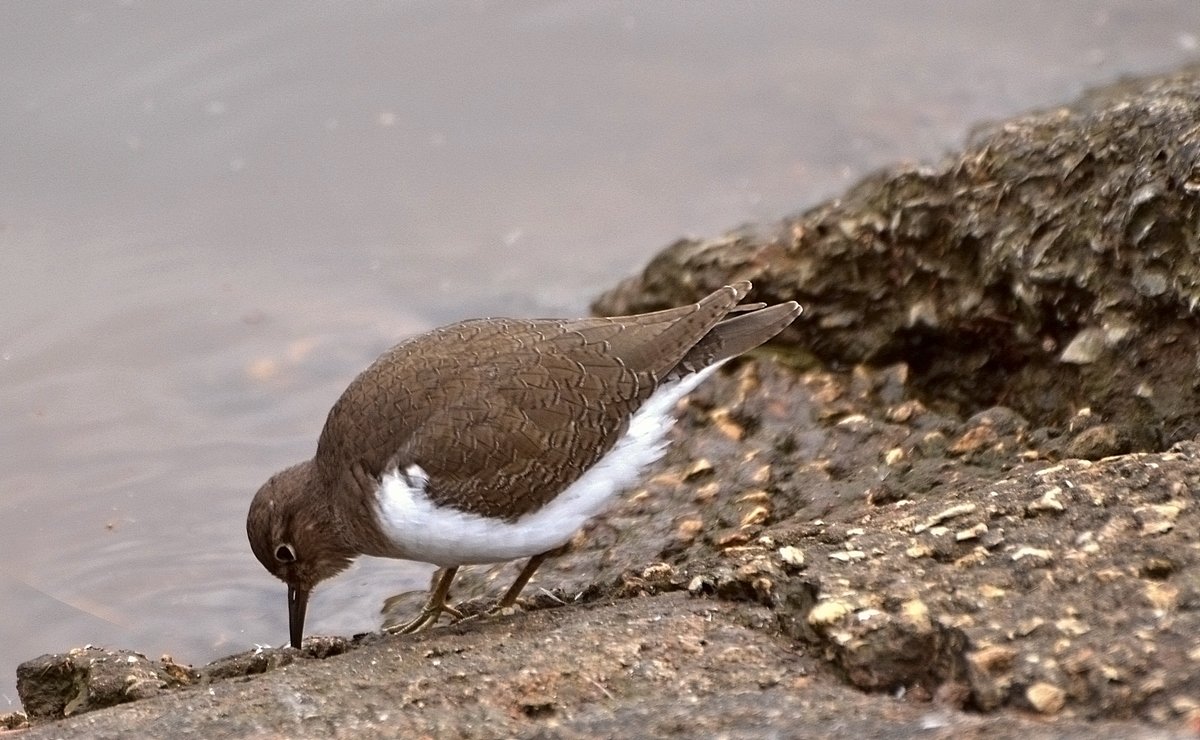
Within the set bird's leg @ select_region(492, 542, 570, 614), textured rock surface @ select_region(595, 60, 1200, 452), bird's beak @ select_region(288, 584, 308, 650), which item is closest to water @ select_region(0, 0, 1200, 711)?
bird's beak @ select_region(288, 584, 308, 650)

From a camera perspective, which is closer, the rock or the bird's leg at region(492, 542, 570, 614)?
the rock

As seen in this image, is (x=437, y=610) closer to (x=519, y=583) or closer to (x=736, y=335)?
(x=519, y=583)

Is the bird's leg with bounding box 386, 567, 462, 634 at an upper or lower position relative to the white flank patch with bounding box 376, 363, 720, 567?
lower

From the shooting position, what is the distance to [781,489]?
573cm

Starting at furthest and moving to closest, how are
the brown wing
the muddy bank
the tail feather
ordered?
the tail feather < the brown wing < the muddy bank

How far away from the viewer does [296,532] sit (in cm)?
542

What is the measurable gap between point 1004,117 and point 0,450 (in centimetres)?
694

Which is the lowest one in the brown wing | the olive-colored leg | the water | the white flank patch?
the olive-colored leg

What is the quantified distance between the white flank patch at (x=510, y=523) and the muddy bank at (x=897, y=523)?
291 millimetres

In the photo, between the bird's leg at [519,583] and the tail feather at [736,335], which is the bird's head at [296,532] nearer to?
the bird's leg at [519,583]

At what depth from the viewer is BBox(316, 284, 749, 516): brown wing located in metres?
4.89

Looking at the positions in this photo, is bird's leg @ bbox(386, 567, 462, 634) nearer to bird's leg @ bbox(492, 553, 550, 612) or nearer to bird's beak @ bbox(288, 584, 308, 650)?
bird's leg @ bbox(492, 553, 550, 612)

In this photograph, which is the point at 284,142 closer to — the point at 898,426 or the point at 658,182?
the point at 658,182

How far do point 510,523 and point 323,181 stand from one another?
4.86m
